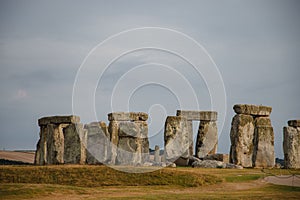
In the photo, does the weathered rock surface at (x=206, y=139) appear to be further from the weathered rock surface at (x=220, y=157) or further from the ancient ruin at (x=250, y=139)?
the ancient ruin at (x=250, y=139)

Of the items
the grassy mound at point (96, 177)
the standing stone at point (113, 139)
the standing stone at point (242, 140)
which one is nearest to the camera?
the grassy mound at point (96, 177)

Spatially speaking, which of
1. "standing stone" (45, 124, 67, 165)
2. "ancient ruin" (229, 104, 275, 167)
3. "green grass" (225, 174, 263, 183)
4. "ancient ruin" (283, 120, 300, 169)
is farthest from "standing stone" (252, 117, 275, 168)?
"standing stone" (45, 124, 67, 165)

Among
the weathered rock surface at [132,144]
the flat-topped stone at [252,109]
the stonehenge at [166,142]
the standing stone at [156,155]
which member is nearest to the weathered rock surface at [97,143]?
the stonehenge at [166,142]

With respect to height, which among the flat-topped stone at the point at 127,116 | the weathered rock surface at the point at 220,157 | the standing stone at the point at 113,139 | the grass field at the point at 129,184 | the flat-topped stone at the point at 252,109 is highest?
the flat-topped stone at the point at 252,109

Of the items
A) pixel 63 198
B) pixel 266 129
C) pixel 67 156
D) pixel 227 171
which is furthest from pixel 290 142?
pixel 63 198

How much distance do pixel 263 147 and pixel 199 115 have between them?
5.59 metres

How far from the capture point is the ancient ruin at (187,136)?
1426 inches

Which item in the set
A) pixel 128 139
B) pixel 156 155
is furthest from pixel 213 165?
pixel 128 139

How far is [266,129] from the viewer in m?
34.7

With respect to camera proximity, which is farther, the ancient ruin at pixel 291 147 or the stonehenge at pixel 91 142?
the stonehenge at pixel 91 142

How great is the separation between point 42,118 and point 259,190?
58.0ft

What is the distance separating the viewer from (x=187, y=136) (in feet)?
123

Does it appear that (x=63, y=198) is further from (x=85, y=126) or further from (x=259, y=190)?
(x=85, y=126)

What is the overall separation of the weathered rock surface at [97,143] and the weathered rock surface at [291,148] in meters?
10.8
